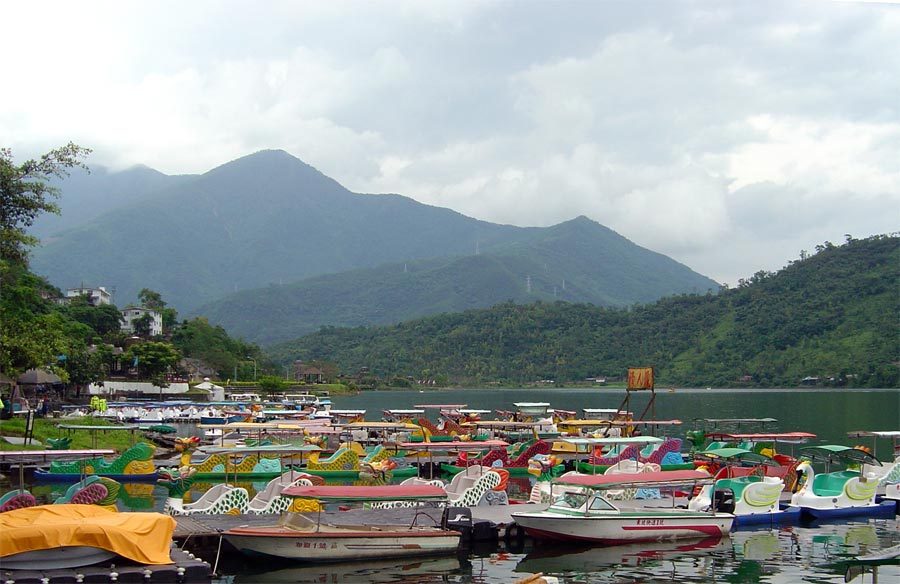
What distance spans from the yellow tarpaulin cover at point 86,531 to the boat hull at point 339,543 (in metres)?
3.92

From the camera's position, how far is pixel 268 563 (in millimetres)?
19453

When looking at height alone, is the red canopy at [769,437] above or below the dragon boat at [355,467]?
above

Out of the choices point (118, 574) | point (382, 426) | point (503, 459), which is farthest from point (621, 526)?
point (382, 426)

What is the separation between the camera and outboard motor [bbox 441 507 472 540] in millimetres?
21531

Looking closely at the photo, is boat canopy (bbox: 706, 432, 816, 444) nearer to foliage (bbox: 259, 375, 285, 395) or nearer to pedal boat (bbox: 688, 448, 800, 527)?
pedal boat (bbox: 688, 448, 800, 527)

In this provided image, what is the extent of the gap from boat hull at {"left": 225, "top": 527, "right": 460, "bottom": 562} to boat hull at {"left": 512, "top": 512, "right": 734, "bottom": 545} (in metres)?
2.49

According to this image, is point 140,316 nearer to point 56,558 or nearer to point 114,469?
point 114,469

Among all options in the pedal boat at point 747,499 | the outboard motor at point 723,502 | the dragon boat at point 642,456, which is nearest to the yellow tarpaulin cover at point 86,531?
the outboard motor at point 723,502

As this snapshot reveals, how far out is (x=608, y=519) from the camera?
21719 millimetres

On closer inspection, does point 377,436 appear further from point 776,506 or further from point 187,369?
point 187,369

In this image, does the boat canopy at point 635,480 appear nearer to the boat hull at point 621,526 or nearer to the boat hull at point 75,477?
the boat hull at point 621,526

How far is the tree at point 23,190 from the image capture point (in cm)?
3403

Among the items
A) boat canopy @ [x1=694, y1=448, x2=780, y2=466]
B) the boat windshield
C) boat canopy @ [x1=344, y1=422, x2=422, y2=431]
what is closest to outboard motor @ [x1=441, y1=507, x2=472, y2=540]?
the boat windshield

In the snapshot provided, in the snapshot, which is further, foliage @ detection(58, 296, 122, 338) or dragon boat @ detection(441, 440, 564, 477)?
foliage @ detection(58, 296, 122, 338)
